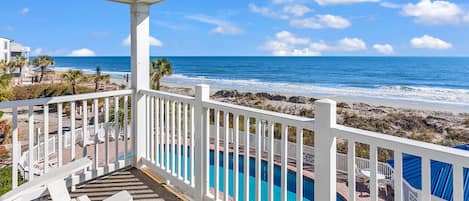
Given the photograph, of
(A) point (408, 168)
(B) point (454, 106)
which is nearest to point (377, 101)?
(B) point (454, 106)

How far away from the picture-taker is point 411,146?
4.74ft

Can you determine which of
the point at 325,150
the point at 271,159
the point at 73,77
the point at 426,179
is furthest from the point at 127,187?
the point at 73,77

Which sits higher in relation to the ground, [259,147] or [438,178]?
[259,147]

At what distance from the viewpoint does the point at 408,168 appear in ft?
10.5

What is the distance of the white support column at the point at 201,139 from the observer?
278 centimetres

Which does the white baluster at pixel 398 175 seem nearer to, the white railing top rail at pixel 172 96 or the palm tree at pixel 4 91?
the white railing top rail at pixel 172 96

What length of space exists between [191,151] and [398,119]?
49.3 ft

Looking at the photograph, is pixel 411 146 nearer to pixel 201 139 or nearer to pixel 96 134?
pixel 201 139

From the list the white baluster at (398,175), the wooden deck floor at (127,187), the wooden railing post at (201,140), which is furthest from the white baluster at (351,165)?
the wooden deck floor at (127,187)

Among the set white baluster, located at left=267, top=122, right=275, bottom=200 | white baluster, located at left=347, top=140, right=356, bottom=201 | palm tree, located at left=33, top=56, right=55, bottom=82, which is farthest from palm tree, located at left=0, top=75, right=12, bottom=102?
white baluster, located at left=347, top=140, right=356, bottom=201

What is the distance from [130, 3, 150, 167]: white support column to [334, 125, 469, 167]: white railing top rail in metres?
2.52

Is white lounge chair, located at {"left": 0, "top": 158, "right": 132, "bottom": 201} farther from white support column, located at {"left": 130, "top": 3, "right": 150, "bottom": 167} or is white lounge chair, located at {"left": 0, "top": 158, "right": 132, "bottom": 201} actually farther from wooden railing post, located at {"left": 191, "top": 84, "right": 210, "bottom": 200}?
white support column, located at {"left": 130, "top": 3, "right": 150, "bottom": 167}

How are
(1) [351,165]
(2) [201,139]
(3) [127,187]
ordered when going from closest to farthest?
1. (1) [351,165]
2. (2) [201,139]
3. (3) [127,187]

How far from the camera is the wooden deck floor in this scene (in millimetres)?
3156
